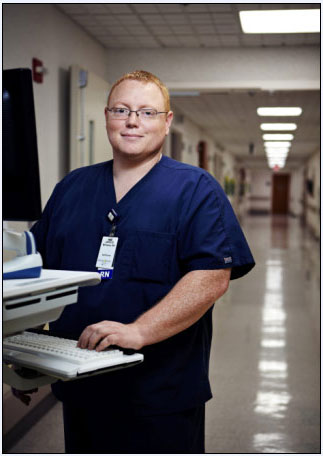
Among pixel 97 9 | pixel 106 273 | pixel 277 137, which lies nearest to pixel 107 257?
pixel 106 273

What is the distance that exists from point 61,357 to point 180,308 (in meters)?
0.35

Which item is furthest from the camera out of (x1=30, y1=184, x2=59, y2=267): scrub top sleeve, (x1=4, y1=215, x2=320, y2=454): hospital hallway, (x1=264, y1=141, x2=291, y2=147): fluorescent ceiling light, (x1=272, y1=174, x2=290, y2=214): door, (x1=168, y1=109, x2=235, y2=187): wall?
(x1=272, y1=174, x2=290, y2=214): door

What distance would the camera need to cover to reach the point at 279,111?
1027 centimetres

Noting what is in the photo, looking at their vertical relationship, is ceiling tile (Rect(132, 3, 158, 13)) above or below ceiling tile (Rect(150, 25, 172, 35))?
below

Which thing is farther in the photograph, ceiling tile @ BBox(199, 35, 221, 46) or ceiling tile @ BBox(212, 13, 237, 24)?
ceiling tile @ BBox(199, 35, 221, 46)

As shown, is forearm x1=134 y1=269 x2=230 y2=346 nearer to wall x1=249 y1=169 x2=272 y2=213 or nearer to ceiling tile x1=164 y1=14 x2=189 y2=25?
ceiling tile x1=164 y1=14 x2=189 y2=25

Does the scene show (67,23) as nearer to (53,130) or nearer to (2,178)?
(53,130)

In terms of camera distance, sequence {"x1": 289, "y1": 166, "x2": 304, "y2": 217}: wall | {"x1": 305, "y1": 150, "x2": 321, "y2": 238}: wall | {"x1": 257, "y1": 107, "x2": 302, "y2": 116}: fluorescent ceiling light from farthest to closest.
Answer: {"x1": 289, "y1": 166, "x2": 304, "y2": 217}: wall < {"x1": 305, "y1": 150, "x2": 321, "y2": 238}: wall < {"x1": 257, "y1": 107, "x2": 302, "y2": 116}: fluorescent ceiling light

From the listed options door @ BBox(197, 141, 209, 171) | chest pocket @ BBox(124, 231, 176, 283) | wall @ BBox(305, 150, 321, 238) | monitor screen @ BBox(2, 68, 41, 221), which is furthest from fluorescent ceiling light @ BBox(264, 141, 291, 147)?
monitor screen @ BBox(2, 68, 41, 221)

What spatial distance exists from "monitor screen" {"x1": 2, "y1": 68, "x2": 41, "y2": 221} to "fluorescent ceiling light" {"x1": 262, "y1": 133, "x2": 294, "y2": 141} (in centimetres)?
1325

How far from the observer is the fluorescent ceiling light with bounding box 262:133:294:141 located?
1432 cm

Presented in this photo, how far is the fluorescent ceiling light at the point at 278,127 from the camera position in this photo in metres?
12.4

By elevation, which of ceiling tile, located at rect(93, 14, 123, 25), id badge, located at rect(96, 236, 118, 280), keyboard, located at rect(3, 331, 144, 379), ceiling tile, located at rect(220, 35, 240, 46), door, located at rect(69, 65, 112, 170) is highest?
ceiling tile, located at rect(93, 14, 123, 25)

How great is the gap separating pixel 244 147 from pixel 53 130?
15126 millimetres
